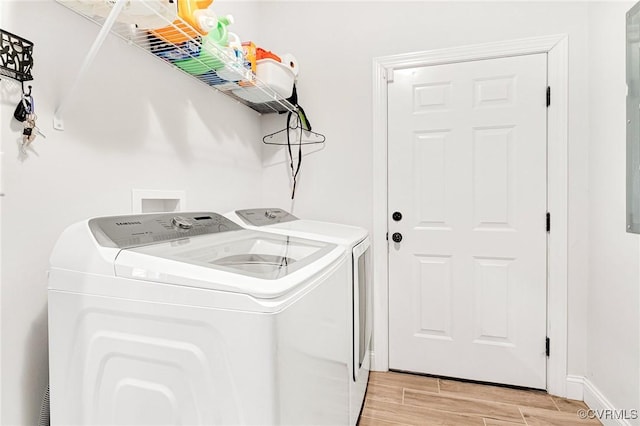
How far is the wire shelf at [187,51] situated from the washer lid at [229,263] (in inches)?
29.5

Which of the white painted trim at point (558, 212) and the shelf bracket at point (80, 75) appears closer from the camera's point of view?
the shelf bracket at point (80, 75)

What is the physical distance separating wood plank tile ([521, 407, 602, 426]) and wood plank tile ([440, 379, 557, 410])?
5 centimetres

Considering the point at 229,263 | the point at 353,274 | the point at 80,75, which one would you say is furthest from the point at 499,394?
the point at 80,75

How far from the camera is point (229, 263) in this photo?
3.16 feet

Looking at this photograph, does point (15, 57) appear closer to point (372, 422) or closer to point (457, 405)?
point (372, 422)

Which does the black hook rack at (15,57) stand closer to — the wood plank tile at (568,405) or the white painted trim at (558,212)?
the white painted trim at (558,212)

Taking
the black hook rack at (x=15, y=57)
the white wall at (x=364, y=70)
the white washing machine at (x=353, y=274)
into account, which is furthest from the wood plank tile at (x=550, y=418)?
the black hook rack at (x=15, y=57)

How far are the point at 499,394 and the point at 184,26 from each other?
95.9 inches

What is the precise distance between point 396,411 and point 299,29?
98.3 inches

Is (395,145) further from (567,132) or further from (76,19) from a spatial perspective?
(76,19)

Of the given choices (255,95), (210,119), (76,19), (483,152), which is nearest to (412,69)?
(483,152)

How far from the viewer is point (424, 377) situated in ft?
7.32

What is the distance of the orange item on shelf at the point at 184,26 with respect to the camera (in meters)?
1.22

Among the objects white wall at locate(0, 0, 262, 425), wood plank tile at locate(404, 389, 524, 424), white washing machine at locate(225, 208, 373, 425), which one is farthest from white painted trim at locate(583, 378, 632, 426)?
white wall at locate(0, 0, 262, 425)
